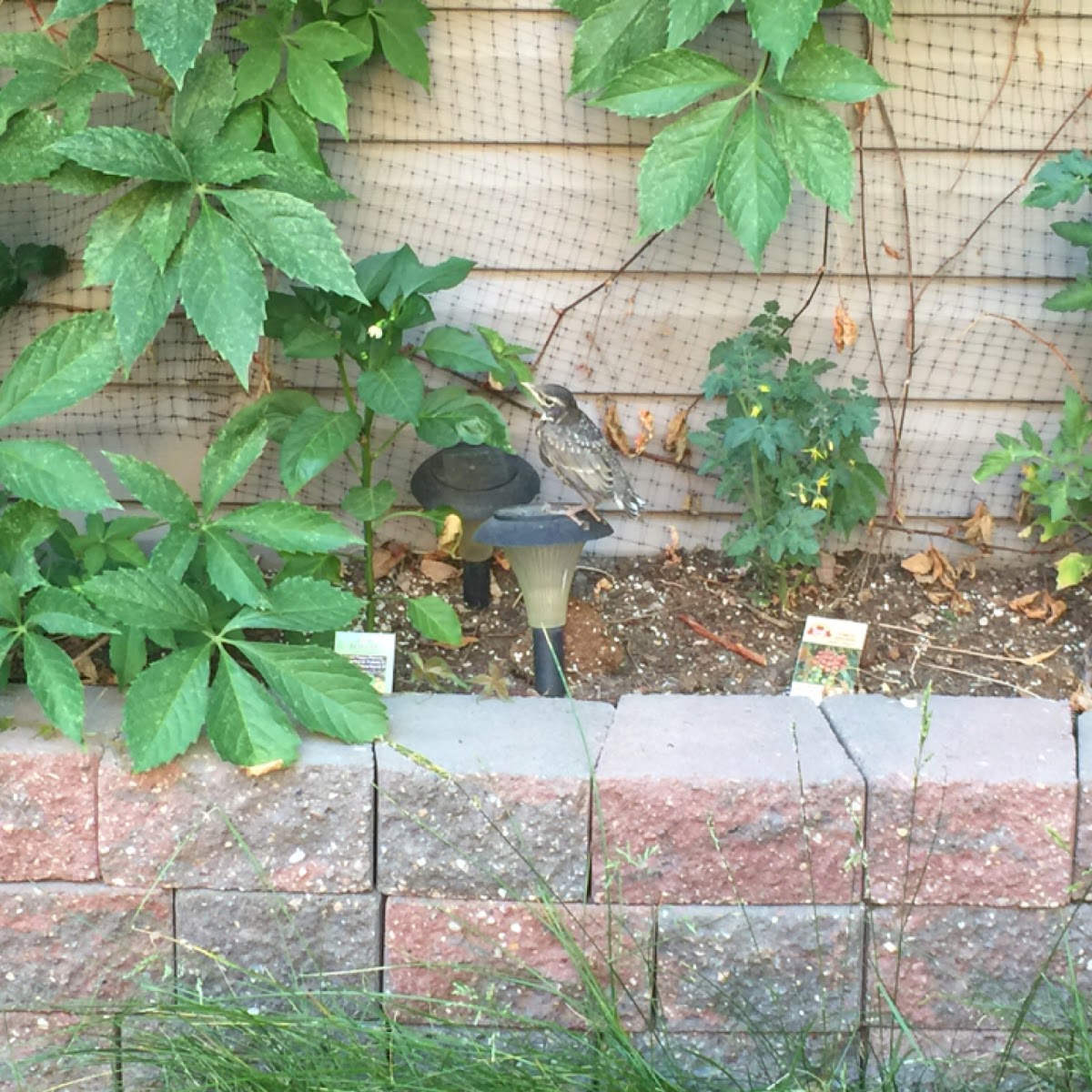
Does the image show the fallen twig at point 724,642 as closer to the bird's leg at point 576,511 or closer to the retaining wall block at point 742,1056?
the bird's leg at point 576,511

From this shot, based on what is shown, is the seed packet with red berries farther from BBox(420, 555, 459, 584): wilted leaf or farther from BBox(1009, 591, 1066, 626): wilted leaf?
BBox(420, 555, 459, 584): wilted leaf

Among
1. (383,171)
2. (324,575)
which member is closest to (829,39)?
(383,171)

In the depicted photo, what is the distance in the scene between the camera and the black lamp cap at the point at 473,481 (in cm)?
278

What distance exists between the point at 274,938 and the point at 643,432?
1.24m

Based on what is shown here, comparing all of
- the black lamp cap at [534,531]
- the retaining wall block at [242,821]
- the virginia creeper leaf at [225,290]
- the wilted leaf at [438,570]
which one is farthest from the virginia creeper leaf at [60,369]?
the wilted leaf at [438,570]

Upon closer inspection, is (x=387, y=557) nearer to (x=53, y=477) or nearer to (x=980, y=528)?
(x=53, y=477)

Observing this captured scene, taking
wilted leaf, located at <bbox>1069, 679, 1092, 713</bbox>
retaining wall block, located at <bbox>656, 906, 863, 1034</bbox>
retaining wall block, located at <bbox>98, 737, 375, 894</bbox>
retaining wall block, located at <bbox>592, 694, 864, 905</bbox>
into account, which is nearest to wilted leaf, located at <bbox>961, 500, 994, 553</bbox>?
wilted leaf, located at <bbox>1069, 679, 1092, 713</bbox>

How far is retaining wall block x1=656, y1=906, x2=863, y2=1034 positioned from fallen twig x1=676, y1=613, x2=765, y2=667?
1.98 feet

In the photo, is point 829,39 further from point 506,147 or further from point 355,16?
point 355,16

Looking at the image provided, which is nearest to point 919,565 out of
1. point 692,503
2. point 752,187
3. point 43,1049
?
point 692,503

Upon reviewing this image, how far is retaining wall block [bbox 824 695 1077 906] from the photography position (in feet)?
7.10

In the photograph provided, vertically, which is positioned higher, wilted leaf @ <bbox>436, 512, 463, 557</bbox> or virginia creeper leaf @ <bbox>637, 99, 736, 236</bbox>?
virginia creeper leaf @ <bbox>637, 99, 736, 236</bbox>

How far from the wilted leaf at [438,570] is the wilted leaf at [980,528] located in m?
1.05

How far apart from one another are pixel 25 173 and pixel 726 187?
3.80ft
